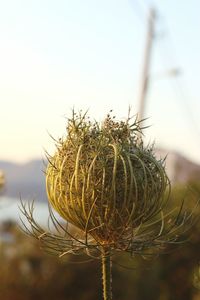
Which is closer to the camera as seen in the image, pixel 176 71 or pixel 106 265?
pixel 106 265

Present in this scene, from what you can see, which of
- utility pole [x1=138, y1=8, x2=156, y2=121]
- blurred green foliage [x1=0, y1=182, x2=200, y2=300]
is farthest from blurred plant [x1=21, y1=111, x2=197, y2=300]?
utility pole [x1=138, y1=8, x2=156, y2=121]

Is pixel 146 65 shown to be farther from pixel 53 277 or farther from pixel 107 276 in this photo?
pixel 107 276

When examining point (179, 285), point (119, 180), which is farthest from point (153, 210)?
Result: point (179, 285)

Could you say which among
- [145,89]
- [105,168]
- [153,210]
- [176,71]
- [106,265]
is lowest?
[106,265]

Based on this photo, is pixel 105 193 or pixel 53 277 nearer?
pixel 105 193

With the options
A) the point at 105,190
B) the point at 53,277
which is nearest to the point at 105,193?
the point at 105,190

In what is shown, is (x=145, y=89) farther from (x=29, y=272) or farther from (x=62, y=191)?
(x=62, y=191)

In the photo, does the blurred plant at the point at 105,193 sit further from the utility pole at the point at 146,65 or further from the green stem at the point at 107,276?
the utility pole at the point at 146,65

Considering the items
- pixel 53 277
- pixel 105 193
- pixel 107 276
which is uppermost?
pixel 53 277
